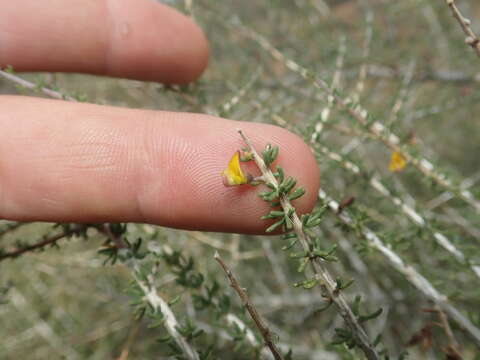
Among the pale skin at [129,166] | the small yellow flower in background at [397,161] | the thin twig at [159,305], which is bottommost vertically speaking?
the thin twig at [159,305]

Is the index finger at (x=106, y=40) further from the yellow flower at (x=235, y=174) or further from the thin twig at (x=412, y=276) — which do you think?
the thin twig at (x=412, y=276)

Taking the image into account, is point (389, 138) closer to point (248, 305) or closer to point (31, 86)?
point (248, 305)

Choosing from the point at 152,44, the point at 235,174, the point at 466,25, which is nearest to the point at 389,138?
the point at 466,25

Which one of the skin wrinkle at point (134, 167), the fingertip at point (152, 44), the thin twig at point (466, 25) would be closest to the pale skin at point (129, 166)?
the skin wrinkle at point (134, 167)

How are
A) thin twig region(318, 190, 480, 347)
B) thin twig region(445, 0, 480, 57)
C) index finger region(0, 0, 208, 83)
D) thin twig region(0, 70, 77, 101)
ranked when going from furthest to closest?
index finger region(0, 0, 208, 83)
thin twig region(0, 70, 77, 101)
thin twig region(318, 190, 480, 347)
thin twig region(445, 0, 480, 57)

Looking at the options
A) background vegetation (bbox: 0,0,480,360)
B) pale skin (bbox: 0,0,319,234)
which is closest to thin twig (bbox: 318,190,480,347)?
background vegetation (bbox: 0,0,480,360)

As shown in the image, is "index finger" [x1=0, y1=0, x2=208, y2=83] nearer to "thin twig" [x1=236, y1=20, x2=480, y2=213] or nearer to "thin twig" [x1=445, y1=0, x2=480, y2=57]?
"thin twig" [x1=236, y1=20, x2=480, y2=213]
